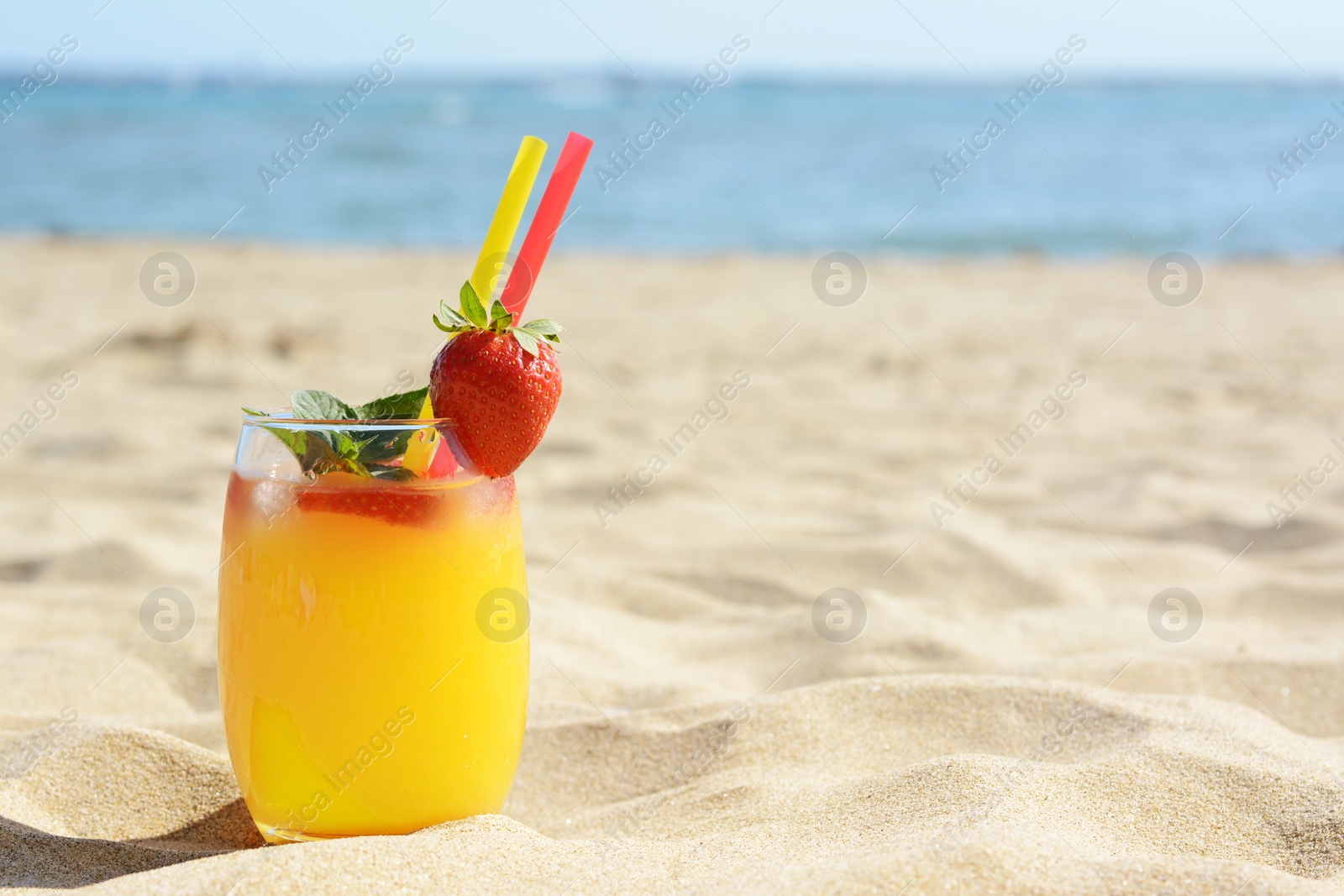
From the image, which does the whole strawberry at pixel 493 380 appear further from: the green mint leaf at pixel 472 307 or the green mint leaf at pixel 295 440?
the green mint leaf at pixel 295 440

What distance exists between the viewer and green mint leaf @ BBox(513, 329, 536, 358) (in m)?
1.18

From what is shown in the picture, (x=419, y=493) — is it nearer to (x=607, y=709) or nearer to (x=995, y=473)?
(x=607, y=709)

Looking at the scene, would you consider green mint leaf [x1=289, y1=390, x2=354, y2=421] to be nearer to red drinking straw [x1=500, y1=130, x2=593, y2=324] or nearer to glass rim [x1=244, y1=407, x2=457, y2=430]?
glass rim [x1=244, y1=407, x2=457, y2=430]

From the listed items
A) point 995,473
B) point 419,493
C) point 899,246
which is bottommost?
point 419,493

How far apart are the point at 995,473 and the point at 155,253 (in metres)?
7.18

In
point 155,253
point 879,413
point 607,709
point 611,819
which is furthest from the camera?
point 155,253

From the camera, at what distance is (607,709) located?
1.80m

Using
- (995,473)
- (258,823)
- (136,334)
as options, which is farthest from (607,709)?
(136,334)

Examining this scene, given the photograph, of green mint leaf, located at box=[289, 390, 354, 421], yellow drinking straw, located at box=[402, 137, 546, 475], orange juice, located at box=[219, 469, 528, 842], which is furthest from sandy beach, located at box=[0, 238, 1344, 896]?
yellow drinking straw, located at box=[402, 137, 546, 475]

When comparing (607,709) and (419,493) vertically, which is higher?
(419,493)

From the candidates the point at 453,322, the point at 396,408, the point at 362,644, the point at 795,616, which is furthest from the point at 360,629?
the point at 795,616

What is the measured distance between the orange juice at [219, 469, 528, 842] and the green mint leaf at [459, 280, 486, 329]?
17cm

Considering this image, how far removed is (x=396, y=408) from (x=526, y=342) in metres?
0.18

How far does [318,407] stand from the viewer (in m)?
1.23
